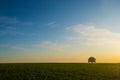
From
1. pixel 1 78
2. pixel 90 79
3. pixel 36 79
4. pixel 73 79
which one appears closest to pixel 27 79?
pixel 36 79

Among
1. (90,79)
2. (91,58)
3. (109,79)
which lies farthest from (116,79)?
(91,58)

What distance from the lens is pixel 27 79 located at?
28641 mm

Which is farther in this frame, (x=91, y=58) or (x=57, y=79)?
(x=91, y=58)

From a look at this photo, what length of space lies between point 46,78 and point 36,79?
4.40ft

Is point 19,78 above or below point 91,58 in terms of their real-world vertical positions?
below

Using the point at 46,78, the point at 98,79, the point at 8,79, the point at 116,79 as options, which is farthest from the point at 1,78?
the point at 116,79

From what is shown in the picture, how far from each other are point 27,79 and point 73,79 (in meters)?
5.60

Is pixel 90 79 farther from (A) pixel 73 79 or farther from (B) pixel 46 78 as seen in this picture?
(B) pixel 46 78

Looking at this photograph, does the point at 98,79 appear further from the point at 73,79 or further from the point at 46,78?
the point at 46,78

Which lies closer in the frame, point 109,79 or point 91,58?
point 109,79

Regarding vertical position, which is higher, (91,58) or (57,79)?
(91,58)

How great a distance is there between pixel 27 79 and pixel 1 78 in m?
3.31

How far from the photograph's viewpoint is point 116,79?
2930 cm

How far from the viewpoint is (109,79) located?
28.9 m
